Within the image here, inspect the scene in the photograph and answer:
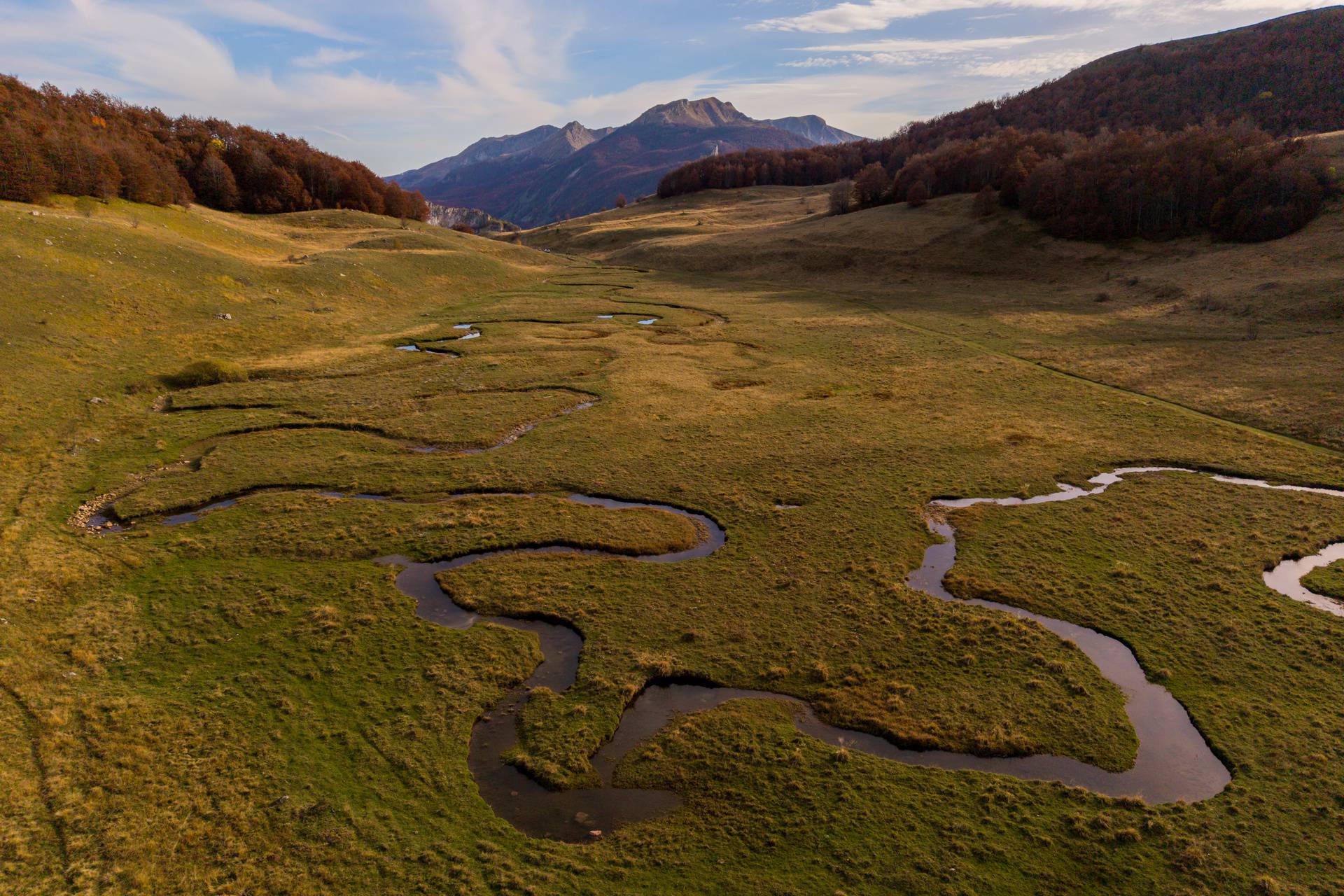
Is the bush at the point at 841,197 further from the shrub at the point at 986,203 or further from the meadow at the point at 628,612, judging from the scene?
the meadow at the point at 628,612

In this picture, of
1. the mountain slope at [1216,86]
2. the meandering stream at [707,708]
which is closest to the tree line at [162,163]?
the meandering stream at [707,708]

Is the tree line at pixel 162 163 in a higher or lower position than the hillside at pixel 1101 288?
higher

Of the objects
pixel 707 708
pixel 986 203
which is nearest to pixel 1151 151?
pixel 986 203

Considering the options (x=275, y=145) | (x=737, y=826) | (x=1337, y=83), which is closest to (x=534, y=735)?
(x=737, y=826)

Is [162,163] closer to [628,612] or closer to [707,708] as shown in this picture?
[628,612]

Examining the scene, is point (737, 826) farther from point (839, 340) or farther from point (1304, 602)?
point (839, 340)

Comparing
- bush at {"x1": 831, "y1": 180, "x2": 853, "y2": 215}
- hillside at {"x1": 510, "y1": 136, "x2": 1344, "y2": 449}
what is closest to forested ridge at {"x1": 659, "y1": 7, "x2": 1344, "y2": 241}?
bush at {"x1": 831, "y1": 180, "x2": 853, "y2": 215}
